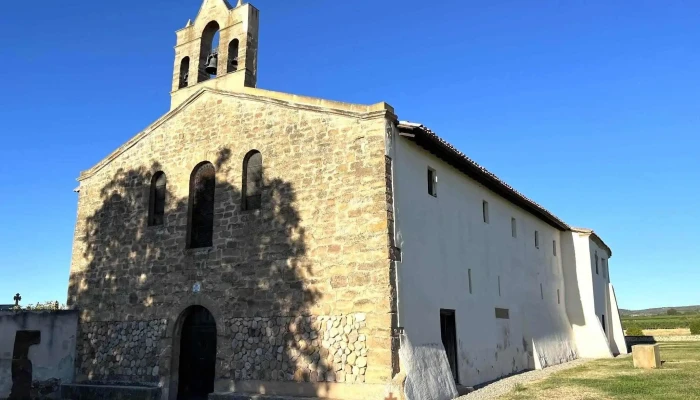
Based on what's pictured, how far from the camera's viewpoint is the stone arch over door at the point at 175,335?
41.7ft

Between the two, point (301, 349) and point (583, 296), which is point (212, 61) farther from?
point (583, 296)

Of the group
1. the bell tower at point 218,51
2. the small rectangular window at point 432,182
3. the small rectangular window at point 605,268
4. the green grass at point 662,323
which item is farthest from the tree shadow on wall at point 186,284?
the green grass at point 662,323

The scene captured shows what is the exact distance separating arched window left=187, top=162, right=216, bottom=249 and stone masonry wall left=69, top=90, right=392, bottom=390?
0.69 ft

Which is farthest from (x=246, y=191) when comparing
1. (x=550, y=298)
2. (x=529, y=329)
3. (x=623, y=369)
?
(x=550, y=298)

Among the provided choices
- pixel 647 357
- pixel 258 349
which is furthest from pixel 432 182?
pixel 647 357

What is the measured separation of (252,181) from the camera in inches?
513

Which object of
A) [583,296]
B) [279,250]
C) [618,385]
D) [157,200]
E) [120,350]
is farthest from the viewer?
[583,296]

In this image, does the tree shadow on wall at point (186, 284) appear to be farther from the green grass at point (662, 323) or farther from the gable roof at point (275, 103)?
the green grass at point (662, 323)

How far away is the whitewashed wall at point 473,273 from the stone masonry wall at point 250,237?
2.72 feet

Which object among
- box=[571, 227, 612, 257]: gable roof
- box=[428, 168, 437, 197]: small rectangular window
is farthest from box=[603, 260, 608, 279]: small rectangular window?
box=[428, 168, 437, 197]: small rectangular window

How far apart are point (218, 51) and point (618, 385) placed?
12771 mm

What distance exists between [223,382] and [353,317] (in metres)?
3.49

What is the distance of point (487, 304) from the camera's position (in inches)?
601

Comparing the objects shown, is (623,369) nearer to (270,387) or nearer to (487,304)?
(487,304)
